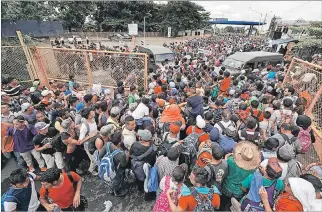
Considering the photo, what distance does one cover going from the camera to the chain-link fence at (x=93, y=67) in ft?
21.5

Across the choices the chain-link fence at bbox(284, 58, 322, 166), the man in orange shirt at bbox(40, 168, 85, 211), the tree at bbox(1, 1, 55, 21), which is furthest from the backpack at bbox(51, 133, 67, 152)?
the tree at bbox(1, 1, 55, 21)

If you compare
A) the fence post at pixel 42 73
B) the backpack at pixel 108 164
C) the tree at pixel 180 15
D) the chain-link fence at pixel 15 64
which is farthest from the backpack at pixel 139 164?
the tree at pixel 180 15

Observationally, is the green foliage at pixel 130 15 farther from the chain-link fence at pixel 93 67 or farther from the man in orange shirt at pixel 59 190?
the man in orange shirt at pixel 59 190

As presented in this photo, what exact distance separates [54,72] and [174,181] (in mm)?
7194

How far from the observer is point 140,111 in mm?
4031

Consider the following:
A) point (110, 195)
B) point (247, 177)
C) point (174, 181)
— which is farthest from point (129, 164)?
point (247, 177)

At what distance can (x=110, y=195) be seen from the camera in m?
3.70

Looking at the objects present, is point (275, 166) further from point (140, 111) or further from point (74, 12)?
point (74, 12)

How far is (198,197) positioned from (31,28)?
17387mm

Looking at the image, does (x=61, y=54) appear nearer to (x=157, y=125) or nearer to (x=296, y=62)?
(x=157, y=125)

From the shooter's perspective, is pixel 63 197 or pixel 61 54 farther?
pixel 61 54

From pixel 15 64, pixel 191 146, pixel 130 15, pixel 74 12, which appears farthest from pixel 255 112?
pixel 130 15

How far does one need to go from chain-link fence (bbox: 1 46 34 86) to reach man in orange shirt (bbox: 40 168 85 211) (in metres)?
6.69

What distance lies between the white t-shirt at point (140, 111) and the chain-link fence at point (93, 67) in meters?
2.44
